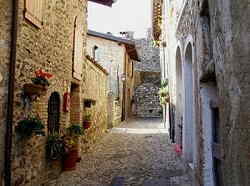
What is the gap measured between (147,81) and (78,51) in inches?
905

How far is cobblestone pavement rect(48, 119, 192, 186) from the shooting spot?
528 centimetres

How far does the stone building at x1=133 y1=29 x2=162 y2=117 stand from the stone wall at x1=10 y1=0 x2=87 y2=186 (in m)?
18.4

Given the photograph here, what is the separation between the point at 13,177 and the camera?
12.7 ft

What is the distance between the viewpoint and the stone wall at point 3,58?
3.66 metres

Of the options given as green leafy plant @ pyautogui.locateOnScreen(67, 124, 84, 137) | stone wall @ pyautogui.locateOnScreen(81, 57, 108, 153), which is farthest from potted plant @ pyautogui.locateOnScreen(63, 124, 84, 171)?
stone wall @ pyautogui.locateOnScreen(81, 57, 108, 153)

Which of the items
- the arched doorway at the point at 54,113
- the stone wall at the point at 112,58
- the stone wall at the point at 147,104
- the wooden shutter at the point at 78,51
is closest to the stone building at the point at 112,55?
the stone wall at the point at 112,58

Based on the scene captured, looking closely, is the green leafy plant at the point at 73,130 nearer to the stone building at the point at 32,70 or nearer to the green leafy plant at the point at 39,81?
the stone building at the point at 32,70

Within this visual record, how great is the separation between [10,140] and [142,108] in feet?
70.4

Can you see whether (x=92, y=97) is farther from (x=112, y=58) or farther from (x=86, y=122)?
(x=112, y=58)

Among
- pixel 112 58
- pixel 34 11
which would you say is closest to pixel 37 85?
pixel 34 11

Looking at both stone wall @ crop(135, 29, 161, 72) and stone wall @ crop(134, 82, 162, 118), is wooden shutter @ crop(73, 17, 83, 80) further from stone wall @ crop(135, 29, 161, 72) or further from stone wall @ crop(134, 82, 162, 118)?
stone wall @ crop(135, 29, 161, 72)

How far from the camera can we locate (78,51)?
7.24 meters

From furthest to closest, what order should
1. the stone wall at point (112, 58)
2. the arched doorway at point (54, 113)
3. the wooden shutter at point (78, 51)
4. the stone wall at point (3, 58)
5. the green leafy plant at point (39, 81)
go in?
the stone wall at point (112, 58), the wooden shutter at point (78, 51), the arched doorway at point (54, 113), the green leafy plant at point (39, 81), the stone wall at point (3, 58)

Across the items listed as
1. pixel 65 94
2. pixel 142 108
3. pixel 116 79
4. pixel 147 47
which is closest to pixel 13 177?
pixel 65 94
